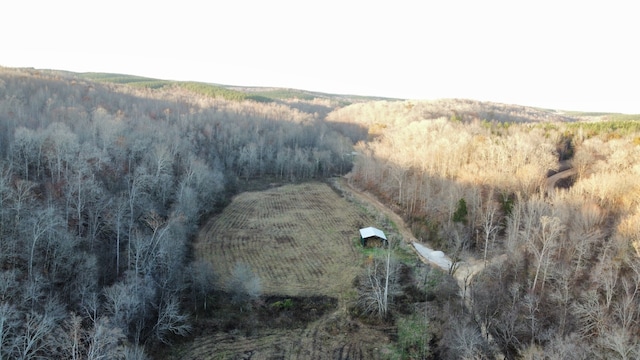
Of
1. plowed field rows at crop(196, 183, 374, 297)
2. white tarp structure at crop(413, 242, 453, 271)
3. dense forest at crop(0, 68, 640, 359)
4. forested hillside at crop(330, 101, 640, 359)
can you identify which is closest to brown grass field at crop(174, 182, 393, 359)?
plowed field rows at crop(196, 183, 374, 297)

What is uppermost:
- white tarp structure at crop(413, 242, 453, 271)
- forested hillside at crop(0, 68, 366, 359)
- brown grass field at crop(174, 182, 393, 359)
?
forested hillside at crop(0, 68, 366, 359)

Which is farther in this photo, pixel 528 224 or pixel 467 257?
pixel 467 257

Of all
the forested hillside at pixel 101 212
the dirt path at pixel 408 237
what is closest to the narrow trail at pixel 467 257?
the dirt path at pixel 408 237

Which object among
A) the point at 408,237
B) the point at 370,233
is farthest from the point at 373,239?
the point at 408,237

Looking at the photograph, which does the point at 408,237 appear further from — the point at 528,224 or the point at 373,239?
the point at 528,224

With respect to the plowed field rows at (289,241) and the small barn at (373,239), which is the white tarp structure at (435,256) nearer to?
the small barn at (373,239)

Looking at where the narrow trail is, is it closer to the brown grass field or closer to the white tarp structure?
the white tarp structure
